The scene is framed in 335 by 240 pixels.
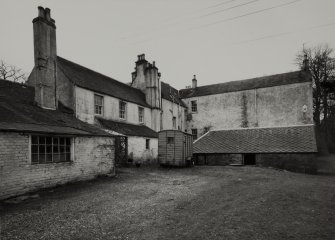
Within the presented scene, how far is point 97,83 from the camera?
828 inches

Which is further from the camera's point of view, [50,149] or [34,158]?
[50,149]

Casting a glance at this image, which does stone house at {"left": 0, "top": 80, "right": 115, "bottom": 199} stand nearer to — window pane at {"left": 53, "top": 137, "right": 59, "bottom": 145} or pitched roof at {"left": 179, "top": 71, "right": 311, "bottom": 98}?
window pane at {"left": 53, "top": 137, "right": 59, "bottom": 145}

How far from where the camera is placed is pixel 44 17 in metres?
14.8

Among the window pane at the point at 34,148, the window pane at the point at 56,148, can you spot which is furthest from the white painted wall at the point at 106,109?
the window pane at the point at 34,148

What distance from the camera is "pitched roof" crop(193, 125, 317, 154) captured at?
19266mm

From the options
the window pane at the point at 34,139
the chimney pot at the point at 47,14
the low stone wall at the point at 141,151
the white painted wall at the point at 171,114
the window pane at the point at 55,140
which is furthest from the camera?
the white painted wall at the point at 171,114

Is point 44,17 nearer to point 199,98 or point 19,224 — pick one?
point 19,224

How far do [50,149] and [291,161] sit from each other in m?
17.6

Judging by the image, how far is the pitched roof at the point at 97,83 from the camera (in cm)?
1830

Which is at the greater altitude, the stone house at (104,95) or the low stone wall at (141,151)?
the stone house at (104,95)

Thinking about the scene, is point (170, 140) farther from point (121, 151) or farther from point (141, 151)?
point (121, 151)

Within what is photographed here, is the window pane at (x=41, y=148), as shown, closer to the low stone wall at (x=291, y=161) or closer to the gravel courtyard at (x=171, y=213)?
the gravel courtyard at (x=171, y=213)

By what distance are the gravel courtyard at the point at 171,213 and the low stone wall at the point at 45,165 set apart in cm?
59

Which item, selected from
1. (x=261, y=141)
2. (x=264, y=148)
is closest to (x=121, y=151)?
(x=264, y=148)
